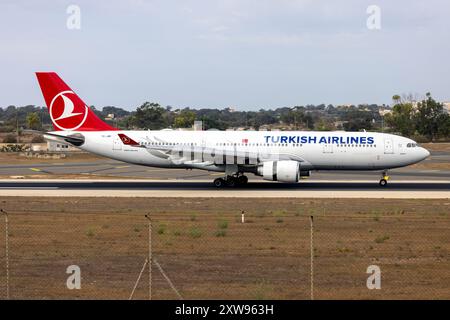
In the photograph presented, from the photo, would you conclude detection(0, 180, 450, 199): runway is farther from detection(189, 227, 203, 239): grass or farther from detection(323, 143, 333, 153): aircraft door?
detection(189, 227, 203, 239): grass

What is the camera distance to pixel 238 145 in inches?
1740

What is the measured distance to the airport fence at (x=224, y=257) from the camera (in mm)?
15844

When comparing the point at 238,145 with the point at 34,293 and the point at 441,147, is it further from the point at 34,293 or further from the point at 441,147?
the point at 441,147

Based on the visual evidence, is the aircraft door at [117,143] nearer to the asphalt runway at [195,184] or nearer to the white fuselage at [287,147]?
the white fuselage at [287,147]

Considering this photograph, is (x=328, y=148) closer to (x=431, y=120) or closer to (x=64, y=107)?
(x=64, y=107)

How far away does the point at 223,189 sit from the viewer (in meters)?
42.8

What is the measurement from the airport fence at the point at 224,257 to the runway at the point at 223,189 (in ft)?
36.0

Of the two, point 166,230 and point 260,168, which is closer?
point 166,230

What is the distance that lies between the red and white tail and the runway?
4.10 metres

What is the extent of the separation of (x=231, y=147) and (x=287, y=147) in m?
3.78

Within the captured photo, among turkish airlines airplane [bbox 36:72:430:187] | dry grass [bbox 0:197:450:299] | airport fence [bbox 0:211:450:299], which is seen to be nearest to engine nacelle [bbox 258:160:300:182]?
turkish airlines airplane [bbox 36:72:430:187]

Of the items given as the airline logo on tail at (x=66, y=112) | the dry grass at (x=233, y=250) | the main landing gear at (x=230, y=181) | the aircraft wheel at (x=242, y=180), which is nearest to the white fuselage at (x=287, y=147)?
the main landing gear at (x=230, y=181)
